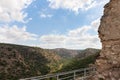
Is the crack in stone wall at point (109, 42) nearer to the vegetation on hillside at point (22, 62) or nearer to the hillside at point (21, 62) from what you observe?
the vegetation on hillside at point (22, 62)

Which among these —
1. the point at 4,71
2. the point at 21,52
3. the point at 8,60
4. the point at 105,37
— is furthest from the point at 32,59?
the point at 105,37

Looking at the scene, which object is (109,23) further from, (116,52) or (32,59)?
(32,59)

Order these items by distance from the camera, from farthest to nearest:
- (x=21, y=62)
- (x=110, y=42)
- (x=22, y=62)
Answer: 1. (x=22, y=62)
2. (x=21, y=62)
3. (x=110, y=42)

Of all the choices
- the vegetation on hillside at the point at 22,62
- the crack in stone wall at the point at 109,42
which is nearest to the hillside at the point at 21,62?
the vegetation on hillside at the point at 22,62

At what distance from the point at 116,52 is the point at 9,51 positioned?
14586 cm

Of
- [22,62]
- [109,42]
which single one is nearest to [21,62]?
[22,62]

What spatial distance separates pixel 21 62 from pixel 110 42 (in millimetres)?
140517

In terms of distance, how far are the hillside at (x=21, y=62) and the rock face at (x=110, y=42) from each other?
11290cm

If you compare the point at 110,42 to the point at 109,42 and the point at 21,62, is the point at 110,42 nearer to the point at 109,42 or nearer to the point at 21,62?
the point at 109,42

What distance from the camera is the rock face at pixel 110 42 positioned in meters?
14.0

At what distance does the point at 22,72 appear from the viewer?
139m

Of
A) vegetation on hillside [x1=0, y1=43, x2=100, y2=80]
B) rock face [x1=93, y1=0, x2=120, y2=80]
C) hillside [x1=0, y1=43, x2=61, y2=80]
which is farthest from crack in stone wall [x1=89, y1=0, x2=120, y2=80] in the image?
hillside [x1=0, y1=43, x2=61, y2=80]

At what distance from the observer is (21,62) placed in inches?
6004

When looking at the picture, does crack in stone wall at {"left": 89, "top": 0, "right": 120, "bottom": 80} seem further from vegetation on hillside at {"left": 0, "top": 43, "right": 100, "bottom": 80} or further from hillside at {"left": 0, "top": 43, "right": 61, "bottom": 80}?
hillside at {"left": 0, "top": 43, "right": 61, "bottom": 80}
